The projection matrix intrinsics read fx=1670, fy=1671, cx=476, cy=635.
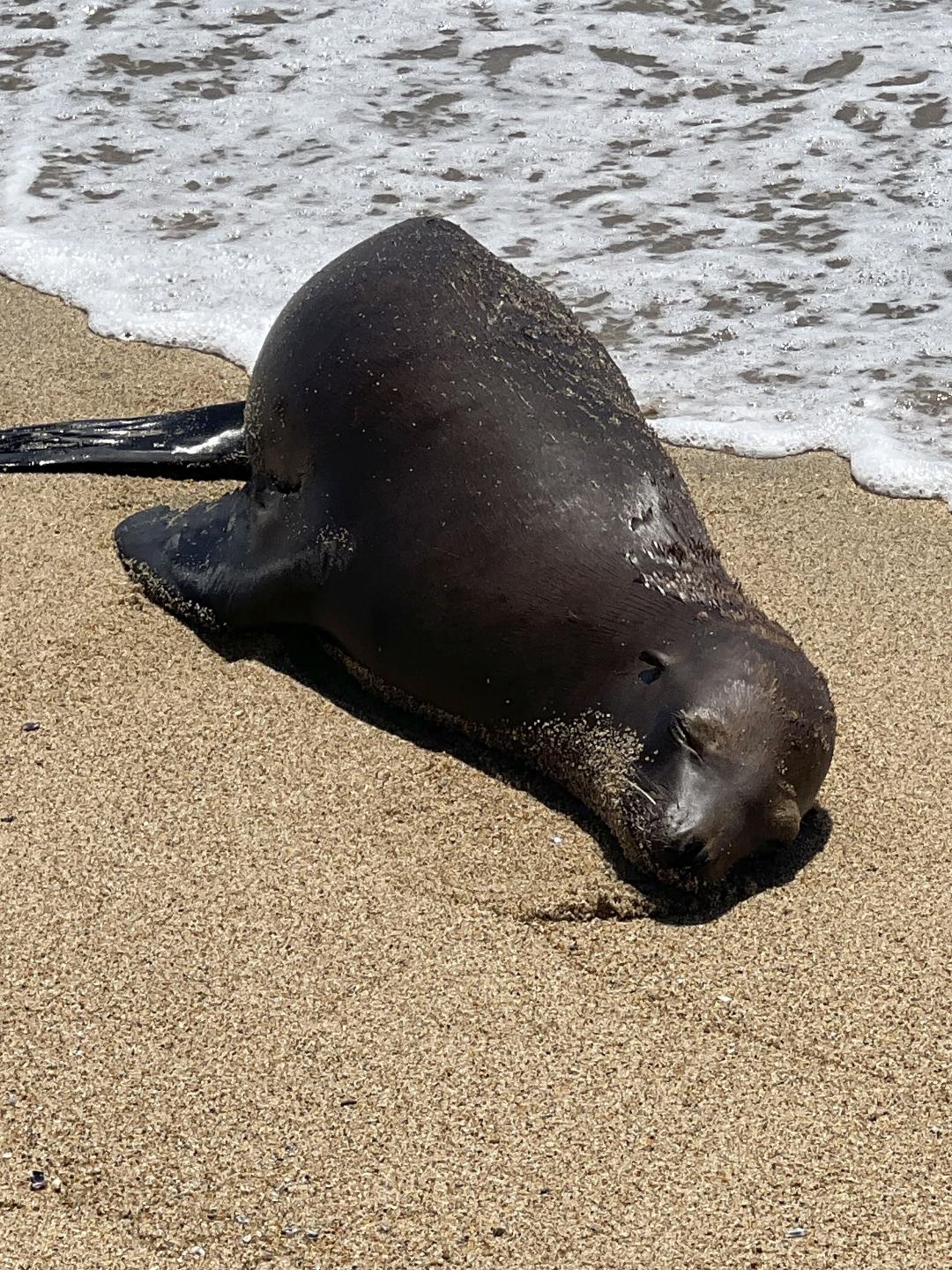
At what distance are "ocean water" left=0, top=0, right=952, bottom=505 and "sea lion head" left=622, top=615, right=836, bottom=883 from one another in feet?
7.06

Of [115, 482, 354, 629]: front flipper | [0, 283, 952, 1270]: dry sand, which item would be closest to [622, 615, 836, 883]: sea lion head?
[0, 283, 952, 1270]: dry sand

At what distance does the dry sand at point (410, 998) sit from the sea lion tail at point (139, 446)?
29.6 inches

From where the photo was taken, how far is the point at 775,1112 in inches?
129

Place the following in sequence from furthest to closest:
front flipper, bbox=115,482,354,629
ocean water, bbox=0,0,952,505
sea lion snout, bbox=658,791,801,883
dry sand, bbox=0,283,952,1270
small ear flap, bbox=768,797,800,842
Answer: ocean water, bbox=0,0,952,505
front flipper, bbox=115,482,354,629
small ear flap, bbox=768,797,800,842
sea lion snout, bbox=658,791,801,883
dry sand, bbox=0,283,952,1270

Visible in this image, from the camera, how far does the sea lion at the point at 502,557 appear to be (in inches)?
151

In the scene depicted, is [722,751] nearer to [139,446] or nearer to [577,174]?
[139,446]

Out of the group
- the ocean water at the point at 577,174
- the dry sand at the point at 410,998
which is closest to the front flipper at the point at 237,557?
the dry sand at the point at 410,998

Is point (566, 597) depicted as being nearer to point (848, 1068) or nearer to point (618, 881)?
point (618, 881)

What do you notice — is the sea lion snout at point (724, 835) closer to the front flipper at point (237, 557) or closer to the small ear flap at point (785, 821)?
the small ear flap at point (785, 821)

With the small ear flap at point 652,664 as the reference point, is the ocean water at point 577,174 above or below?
below

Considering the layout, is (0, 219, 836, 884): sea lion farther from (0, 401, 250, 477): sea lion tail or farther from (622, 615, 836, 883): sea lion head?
(0, 401, 250, 477): sea lion tail

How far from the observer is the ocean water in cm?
669

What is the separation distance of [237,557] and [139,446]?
3.41ft

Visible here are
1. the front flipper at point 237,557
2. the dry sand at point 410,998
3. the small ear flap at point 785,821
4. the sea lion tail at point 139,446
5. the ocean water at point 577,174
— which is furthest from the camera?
the ocean water at point 577,174
